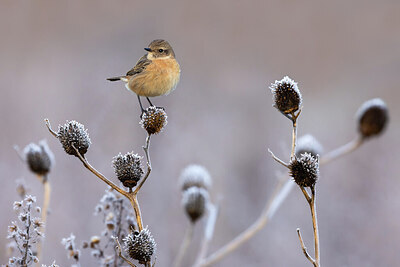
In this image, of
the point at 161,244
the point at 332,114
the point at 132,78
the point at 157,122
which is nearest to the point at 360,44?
the point at 332,114

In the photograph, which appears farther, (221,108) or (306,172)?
(221,108)

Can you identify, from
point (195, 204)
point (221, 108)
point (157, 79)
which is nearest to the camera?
point (157, 79)

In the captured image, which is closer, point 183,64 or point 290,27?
point 183,64

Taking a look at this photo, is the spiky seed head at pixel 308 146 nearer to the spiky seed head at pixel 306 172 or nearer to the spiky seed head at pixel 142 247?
the spiky seed head at pixel 306 172

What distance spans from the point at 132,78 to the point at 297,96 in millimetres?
934

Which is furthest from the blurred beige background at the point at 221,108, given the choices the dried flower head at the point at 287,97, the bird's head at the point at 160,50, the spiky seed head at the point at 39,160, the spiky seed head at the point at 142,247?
the dried flower head at the point at 287,97

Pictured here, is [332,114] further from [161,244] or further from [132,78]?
[132,78]

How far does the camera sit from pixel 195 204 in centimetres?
216

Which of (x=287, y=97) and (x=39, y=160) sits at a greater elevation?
(x=287, y=97)

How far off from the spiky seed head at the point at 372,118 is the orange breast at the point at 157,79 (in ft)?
3.16

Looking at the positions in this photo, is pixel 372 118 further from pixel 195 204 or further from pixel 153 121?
pixel 153 121

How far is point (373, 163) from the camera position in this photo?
438 cm

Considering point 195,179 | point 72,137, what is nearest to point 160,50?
point 195,179

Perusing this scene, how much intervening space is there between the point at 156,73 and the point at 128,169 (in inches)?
32.8
